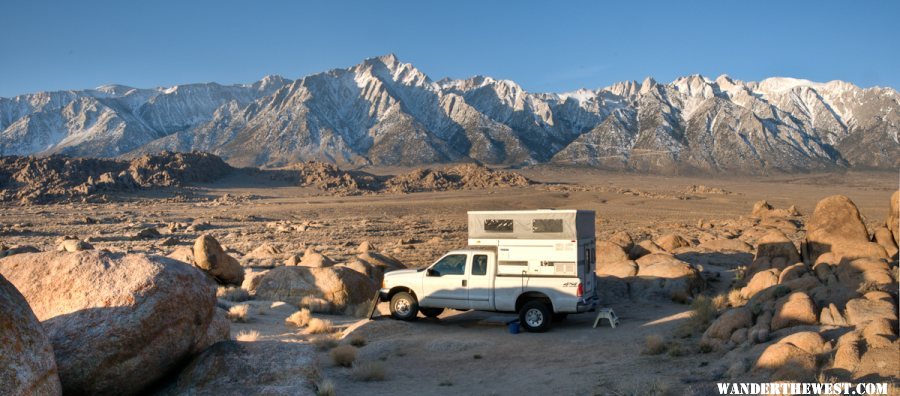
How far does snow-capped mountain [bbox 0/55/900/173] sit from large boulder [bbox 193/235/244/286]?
392 ft

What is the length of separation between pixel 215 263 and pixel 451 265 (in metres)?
9.03

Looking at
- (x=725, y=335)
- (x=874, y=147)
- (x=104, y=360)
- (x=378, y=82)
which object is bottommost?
(x=725, y=335)

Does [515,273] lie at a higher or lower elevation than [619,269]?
higher

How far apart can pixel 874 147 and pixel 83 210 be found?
169 meters

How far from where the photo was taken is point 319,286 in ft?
59.8

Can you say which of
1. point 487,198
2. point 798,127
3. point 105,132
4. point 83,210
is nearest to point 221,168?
point 83,210

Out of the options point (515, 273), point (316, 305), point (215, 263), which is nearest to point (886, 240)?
point (515, 273)

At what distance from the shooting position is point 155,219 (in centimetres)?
4856

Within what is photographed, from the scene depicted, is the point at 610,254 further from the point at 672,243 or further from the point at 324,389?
the point at 324,389

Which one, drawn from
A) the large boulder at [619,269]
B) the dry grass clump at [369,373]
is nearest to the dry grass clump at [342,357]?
the dry grass clump at [369,373]

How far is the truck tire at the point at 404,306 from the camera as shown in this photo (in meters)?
15.5

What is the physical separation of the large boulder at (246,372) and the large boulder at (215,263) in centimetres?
1245

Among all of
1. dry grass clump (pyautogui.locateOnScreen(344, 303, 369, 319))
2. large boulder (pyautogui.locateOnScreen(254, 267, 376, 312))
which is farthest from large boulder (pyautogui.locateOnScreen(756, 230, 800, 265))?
dry grass clump (pyautogui.locateOnScreen(344, 303, 369, 319))

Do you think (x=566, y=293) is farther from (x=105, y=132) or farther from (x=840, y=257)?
(x=105, y=132)
